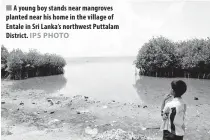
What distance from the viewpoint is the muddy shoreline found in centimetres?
823

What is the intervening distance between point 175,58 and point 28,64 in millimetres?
23051

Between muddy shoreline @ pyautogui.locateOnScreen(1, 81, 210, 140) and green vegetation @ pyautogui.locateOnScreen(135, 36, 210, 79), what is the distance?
19519 mm

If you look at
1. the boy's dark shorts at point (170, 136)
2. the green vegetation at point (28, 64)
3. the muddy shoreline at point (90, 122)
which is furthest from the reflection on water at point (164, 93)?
the green vegetation at point (28, 64)

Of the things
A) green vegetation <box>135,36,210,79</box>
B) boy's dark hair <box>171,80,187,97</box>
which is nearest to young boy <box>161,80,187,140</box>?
boy's dark hair <box>171,80,187,97</box>

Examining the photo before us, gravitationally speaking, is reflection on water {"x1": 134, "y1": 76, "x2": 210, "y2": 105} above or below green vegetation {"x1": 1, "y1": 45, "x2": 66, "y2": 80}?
below

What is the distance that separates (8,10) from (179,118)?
848 cm

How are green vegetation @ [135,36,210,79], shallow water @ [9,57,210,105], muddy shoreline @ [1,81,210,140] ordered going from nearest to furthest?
muddy shoreline @ [1,81,210,140]
shallow water @ [9,57,210,105]
green vegetation @ [135,36,210,79]

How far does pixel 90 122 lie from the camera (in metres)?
A: 10.2

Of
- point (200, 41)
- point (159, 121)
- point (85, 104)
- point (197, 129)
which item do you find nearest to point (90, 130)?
point (159, 121)

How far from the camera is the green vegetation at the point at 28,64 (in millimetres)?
35031

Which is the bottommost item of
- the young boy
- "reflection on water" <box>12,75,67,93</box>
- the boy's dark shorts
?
"reflection on water" <box>12,75,67,93</box>

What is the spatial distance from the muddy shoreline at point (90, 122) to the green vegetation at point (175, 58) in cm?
1952

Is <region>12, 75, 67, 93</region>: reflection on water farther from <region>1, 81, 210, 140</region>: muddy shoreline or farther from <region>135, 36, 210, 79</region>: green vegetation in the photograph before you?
<region>135, 36, 210, 79</region>: green vegetation

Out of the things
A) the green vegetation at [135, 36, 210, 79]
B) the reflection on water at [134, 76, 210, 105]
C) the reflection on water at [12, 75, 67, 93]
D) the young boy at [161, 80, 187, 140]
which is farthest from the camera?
the green vegetation at [135, 36, 210, 79]
